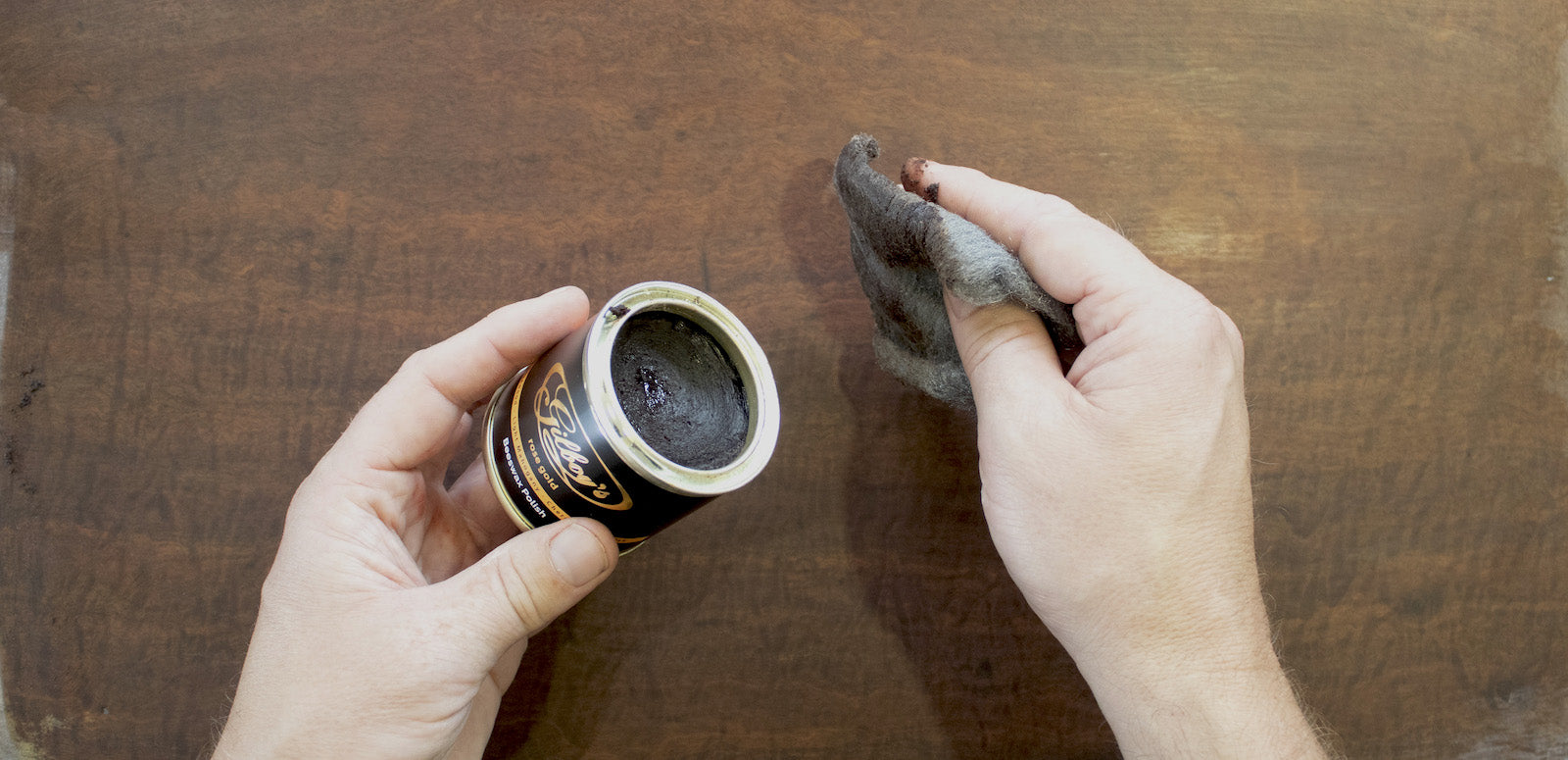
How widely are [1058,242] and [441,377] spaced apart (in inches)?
25.0

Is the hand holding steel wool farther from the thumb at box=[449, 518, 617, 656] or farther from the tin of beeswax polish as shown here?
the thumb at box=[449, 518, 617, 656]

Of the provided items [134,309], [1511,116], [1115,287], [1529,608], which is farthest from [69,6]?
[1529,608]

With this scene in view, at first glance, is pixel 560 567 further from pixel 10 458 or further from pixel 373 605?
pixel 10 458

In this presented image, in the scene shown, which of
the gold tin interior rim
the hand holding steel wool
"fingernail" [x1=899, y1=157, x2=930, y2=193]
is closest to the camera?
the gold tin interior rim

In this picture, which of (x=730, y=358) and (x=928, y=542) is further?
(x=928, y=542)

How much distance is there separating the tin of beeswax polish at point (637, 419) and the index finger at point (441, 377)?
0.07m

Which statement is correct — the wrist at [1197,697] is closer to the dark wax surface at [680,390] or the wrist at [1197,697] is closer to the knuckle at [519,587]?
the dark wax surface at [680,390]

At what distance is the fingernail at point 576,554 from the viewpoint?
75cm

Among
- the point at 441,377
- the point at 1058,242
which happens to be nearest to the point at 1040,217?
the point at 1058,242

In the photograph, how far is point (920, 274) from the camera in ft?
2.98

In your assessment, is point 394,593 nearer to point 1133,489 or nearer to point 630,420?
point 630,420

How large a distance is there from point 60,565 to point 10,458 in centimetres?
14

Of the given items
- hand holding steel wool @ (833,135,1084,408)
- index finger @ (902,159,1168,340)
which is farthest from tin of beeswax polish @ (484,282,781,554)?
index finger @ (902,159,1168,340)

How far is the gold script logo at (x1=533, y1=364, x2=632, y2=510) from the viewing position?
27.4 inches
